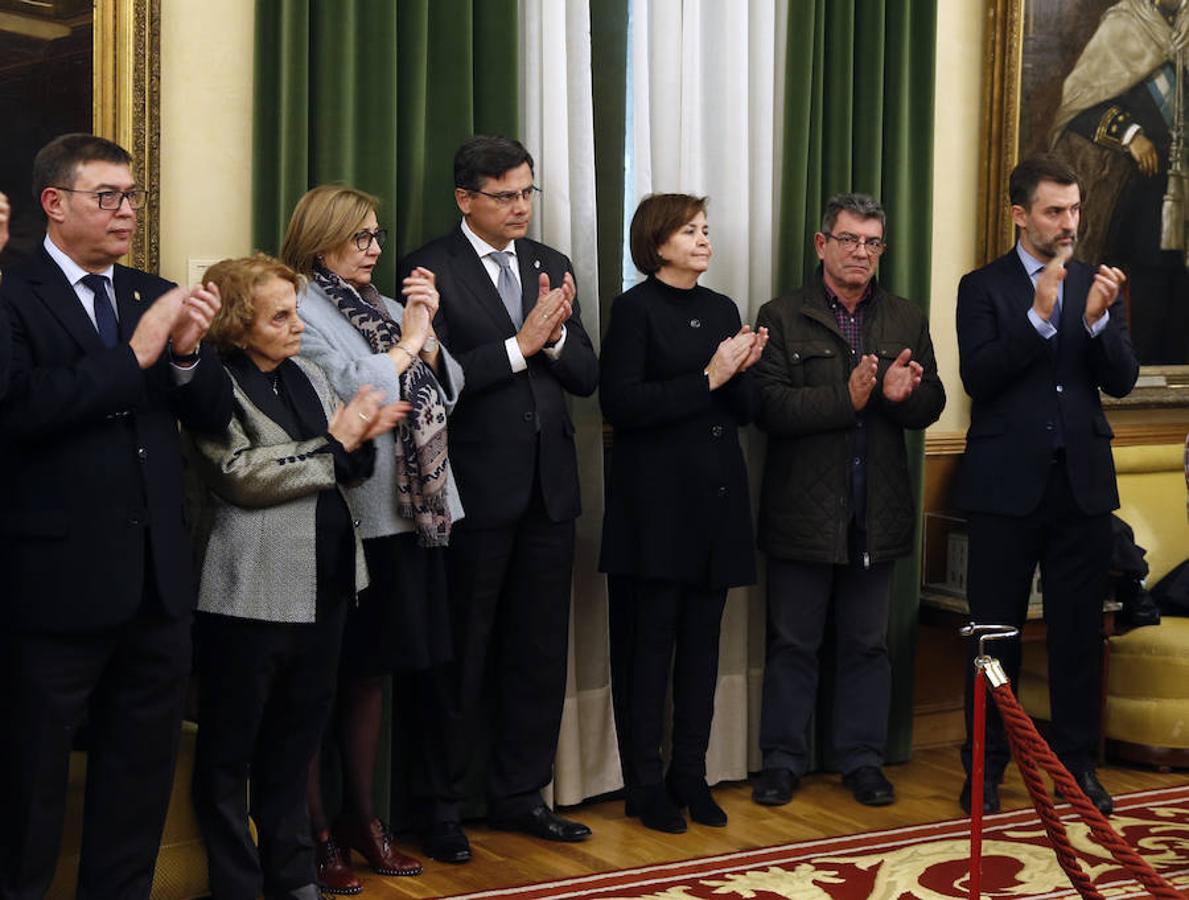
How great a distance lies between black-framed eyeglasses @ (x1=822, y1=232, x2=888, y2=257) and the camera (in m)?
4.96

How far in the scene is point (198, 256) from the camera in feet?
14.1

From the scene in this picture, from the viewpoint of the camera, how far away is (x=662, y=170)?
512 centimetres

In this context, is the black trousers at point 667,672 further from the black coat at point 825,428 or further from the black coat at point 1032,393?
the black coat at point 1032,393

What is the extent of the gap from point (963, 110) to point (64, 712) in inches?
149

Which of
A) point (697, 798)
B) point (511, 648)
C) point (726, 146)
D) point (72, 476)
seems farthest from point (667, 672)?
point (72, 476)

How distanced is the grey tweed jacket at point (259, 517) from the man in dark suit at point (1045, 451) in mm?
2029

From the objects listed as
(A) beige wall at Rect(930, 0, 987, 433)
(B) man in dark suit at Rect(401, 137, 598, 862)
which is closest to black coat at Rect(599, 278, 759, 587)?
(B) man in dark suit at Rect(401, 137, 598, 862)

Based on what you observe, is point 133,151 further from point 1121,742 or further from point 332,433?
point 1121,742

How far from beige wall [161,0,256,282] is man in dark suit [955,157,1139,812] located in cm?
205

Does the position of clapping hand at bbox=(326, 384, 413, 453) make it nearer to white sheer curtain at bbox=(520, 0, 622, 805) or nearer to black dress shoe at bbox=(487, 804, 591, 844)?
white sheer curtain at bbox=(520, 0, 622, 805)

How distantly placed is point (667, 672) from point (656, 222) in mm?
1244

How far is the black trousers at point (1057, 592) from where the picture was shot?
4762 millimetres

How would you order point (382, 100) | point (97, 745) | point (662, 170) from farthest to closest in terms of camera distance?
point (662, 170)
point (382, 100)
point (97, 745)

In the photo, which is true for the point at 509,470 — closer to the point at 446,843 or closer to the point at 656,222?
the point at 656,222
